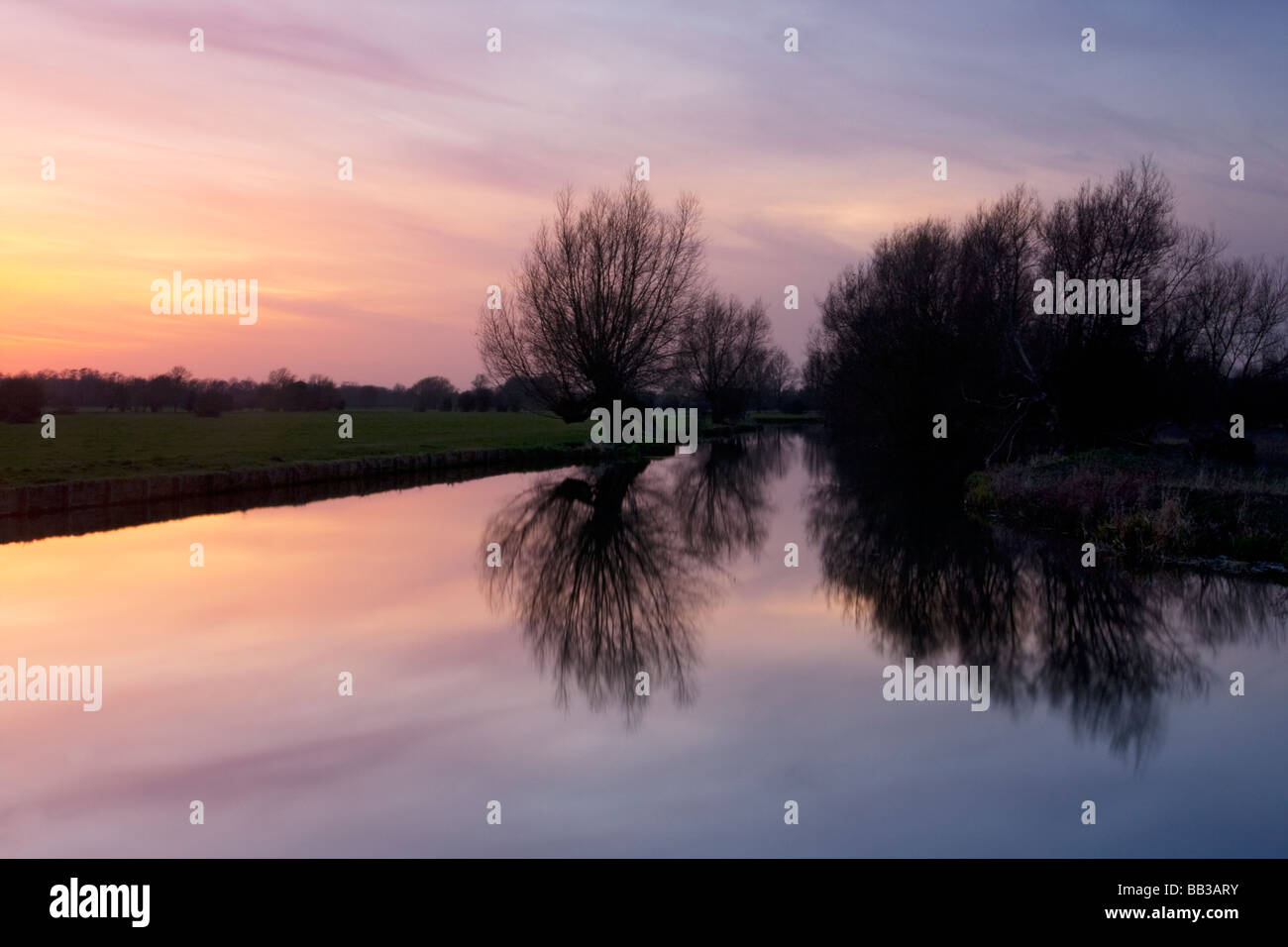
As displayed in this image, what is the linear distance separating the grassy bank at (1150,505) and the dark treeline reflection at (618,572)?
5.02m

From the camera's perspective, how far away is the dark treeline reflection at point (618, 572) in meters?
8.80

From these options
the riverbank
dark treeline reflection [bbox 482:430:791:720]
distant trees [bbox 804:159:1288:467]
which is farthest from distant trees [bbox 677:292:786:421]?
dark treeline reflection [bbox 482:430:791:720]

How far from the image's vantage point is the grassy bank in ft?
46.0

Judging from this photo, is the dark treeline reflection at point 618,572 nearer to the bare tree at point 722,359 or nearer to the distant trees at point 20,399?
the distant trees at point 20,399

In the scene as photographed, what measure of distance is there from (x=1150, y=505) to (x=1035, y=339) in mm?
18857

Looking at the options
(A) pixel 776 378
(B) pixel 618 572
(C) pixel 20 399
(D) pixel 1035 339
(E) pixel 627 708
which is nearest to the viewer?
(E) pixel 627 708

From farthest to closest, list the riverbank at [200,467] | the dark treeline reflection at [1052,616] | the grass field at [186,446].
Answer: the grass field at [186,446] → the riverbank at [200,467] → the dark treeline reflection at [1052,616]

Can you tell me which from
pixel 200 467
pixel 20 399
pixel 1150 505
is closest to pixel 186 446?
pixel 200 467

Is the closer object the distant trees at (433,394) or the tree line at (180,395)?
the tree line at (180,395)

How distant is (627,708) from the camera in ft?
24.6

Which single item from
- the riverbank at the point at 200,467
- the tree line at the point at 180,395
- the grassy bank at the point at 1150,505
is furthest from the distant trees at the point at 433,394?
the grassy bank at the point at 1150,505

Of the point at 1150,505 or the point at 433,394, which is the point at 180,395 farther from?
the point at 1150,505
